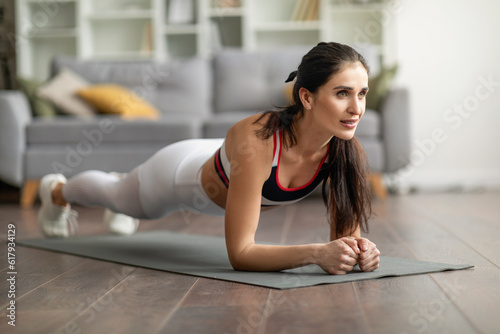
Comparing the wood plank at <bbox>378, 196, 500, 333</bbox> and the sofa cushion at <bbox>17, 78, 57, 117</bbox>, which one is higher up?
the sofa cushion at <bbox>17, 78, 57, 117</bbox>

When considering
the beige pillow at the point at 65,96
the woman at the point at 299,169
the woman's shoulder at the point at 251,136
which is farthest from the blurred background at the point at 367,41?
the woman's shoulder at the point at 251,136

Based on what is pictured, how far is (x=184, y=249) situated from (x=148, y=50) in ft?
10.9

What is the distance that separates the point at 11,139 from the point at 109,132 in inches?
21.6

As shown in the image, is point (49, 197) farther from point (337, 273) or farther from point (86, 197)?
point (337, 273)

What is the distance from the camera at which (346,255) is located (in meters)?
1.58

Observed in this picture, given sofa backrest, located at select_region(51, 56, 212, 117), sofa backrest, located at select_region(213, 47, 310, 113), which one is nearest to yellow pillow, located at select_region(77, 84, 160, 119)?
sofa backrest, located at select_region(51, 56, 212, 117)

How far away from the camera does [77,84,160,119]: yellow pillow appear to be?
4.11 metres

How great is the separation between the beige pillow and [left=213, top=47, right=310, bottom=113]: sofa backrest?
0.90 metres

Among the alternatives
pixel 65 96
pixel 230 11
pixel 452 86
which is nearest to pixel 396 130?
pixel 452 86

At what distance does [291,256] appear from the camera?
163cm

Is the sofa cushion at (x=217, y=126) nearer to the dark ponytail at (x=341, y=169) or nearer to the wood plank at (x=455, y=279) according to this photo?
the wood plank at (x=455, y=279)

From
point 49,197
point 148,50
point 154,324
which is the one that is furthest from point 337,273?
point 148,50

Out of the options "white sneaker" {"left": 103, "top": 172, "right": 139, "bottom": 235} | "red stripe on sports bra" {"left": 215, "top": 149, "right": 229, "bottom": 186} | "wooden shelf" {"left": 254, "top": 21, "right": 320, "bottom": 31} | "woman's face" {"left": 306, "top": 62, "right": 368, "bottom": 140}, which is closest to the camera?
"woman's face" {"left": 306, "top": 62, "right": 368, "bottom": 140}

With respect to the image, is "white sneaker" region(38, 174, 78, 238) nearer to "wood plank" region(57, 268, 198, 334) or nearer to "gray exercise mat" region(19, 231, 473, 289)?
"gray exercise mat" region(19, 231, 473, 289)
